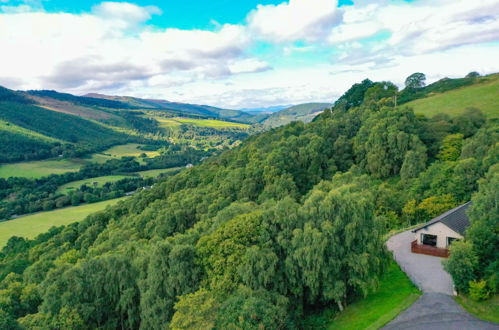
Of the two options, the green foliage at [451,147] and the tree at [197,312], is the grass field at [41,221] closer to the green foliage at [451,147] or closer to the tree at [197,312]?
the tree at [197,312]

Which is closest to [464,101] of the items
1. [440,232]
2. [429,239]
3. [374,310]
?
[429,239]

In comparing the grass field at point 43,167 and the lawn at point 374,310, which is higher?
the lawn at point 374,310

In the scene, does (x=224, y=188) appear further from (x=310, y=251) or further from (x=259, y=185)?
(x=310, y=251)

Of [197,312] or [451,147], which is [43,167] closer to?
[451,147]

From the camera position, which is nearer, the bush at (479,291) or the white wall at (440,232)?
the bush at (479,291)

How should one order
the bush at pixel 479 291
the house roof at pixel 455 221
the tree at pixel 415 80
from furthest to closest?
the tree at pixel 415 80
the house roof at pixel 455 221
the bush at pixel 479 291

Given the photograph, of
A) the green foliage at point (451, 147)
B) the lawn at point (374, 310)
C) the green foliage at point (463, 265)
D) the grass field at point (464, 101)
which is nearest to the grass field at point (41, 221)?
the lawn at point (374, 310)

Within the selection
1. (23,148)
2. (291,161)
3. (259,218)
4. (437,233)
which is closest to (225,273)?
(259,218)
